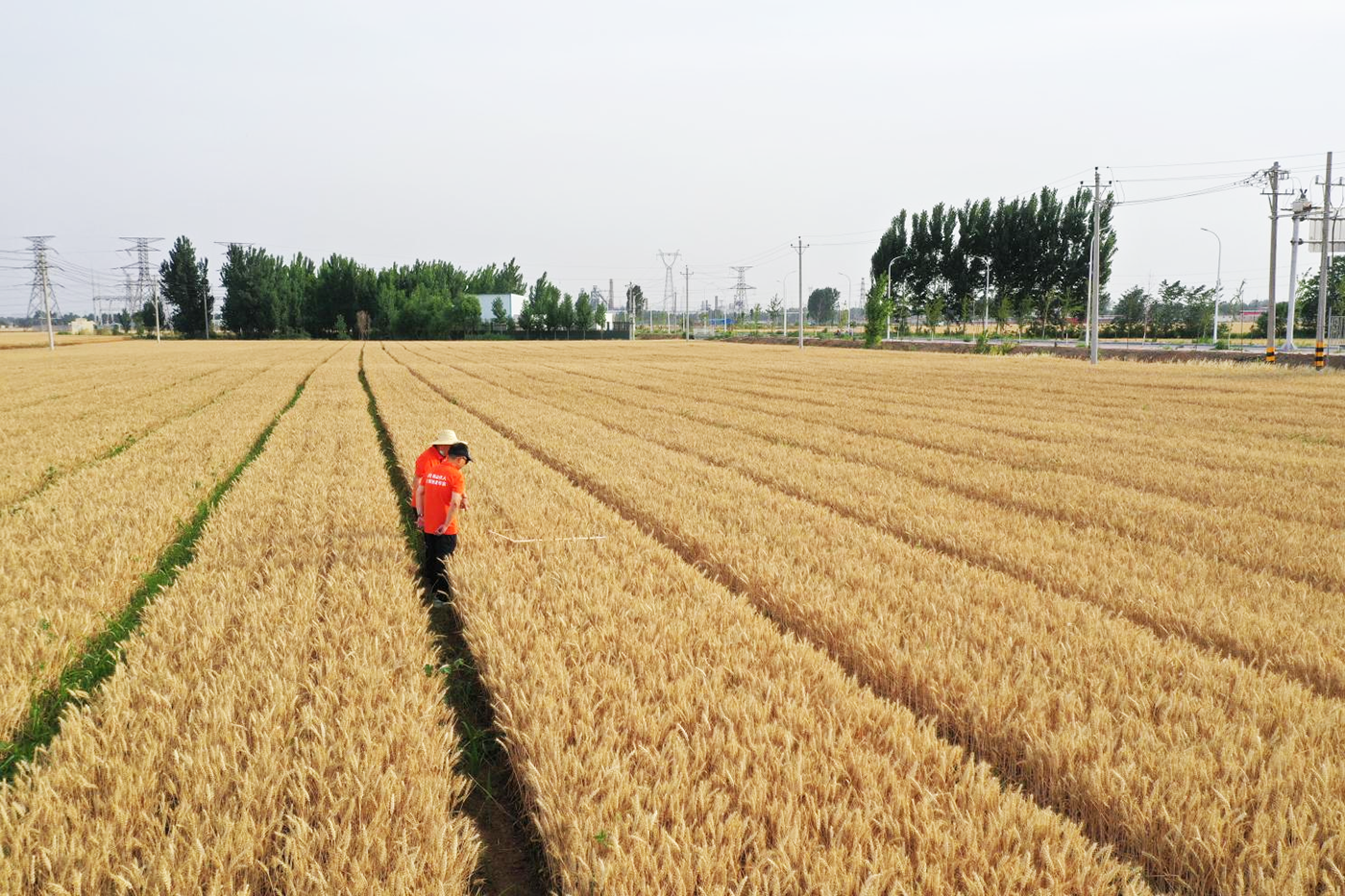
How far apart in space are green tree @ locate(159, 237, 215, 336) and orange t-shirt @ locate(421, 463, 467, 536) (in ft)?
413

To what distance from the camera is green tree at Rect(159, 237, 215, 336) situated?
4513 inches

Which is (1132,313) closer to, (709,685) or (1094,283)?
(1094,283)

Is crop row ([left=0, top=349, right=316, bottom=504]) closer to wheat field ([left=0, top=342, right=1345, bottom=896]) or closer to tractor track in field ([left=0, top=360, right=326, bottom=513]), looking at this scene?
tractor track in field ([left=0, top=360, right=326, bottom=513])

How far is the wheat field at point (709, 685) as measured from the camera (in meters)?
2.94

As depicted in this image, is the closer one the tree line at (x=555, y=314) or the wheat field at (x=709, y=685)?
the wheat field at (x=709, y=685)

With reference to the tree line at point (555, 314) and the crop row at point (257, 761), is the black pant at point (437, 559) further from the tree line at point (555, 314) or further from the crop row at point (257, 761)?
the tree line at point (555, 314)

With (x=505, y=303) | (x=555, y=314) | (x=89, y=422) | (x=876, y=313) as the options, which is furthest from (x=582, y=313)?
(x=89, y=422)

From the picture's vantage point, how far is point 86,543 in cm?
725

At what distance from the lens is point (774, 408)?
69.7ft

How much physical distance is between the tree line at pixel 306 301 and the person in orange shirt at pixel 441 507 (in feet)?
367

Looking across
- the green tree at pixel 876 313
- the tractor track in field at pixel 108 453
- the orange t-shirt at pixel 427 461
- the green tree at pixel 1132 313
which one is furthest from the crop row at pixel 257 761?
the green tree at pixel 1132 313

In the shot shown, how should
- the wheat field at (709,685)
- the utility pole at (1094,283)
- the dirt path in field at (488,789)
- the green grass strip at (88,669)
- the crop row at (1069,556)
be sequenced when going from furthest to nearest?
the utility pole at (1094,283)
the crop row at (1069,556)
the green grass strip at (88,669)
the dirt path in field at (488,789)
the wheat field at (709,685)

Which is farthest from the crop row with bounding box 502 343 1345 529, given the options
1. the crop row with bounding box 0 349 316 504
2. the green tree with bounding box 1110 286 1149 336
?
the green tree with bounding box 1110 286 1149 336

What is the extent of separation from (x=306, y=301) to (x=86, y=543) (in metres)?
122
